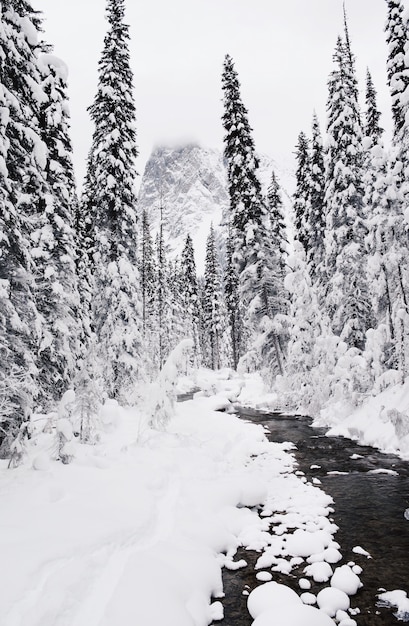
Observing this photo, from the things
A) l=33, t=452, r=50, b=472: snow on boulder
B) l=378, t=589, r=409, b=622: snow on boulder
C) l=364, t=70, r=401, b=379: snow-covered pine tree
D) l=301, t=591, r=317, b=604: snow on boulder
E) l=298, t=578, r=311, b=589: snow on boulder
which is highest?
l=364, t=70, r=401, b=379: snow-covered pine tree

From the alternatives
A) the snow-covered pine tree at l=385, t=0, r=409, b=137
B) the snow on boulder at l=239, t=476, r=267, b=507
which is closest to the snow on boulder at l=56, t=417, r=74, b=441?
the snow on boulder at l=239, t=476, r=267, b=507

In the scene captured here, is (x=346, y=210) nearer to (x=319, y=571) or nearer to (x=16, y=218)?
(x=16, y=218)

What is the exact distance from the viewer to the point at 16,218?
9.11 metres

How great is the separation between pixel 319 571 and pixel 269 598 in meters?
1.05

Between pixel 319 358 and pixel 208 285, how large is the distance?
3265 centimetres

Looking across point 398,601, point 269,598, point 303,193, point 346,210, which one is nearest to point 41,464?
point 269,598

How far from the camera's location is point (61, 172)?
1582 cm

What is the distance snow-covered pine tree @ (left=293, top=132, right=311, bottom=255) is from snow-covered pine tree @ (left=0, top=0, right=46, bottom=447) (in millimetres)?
17540

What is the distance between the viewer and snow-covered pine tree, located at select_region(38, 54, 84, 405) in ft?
47.2

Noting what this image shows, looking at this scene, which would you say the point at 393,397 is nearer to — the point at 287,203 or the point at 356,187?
the point at 356,187

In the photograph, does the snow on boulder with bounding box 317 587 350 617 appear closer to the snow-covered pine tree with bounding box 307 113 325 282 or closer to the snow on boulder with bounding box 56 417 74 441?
the snow on boulder with bounding box 56 417 74 441

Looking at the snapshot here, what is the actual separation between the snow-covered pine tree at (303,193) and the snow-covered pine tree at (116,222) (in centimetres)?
1082

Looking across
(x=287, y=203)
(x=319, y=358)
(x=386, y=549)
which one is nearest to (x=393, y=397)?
(x=319, y=358)

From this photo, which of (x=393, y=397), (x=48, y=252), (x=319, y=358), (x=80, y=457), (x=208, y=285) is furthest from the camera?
(x=208, y=285)
